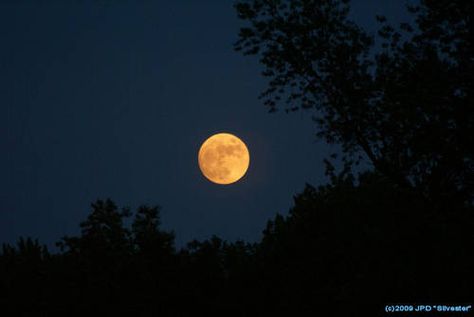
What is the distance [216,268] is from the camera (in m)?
43.5

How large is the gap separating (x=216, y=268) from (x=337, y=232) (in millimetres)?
9909

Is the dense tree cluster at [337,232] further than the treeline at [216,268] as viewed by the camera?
No

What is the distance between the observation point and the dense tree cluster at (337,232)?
15.9 m

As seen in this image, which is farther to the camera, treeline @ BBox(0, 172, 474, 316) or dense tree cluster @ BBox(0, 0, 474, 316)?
treeline @ BBox(0, 172, 474, 316)

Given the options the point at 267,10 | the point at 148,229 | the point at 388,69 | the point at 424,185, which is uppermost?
the point at 148,229

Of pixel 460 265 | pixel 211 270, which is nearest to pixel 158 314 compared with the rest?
pixel 211 270

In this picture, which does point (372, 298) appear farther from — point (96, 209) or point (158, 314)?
point (96, 209)

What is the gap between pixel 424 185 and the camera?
53.5 feet

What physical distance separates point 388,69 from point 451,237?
4.80m

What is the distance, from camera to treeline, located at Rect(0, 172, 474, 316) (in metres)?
34.9

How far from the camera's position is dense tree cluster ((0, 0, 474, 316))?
15.9 meters

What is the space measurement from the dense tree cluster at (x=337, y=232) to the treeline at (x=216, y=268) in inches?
4.1

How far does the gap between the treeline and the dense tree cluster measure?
0.10 meters

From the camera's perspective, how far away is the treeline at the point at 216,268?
34938mm
